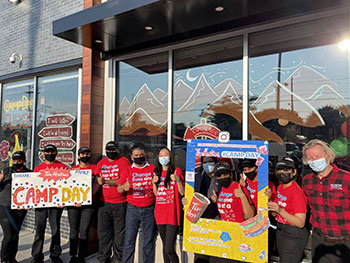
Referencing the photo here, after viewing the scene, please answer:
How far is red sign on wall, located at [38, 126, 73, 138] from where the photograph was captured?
5785 millimetres

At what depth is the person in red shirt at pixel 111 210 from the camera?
4156 millimetres

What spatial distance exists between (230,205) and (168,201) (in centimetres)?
91

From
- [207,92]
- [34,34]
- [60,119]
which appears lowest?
[60,119]

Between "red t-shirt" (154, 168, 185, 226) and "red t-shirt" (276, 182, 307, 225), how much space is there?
123 centimetres

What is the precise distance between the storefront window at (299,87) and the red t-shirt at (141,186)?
1.62m

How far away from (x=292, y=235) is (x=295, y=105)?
1.78 m

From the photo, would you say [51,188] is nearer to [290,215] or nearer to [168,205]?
[168,205]

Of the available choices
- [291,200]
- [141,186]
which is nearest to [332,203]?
[291,200]

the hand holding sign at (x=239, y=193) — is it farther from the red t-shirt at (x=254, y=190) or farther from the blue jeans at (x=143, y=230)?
the blue jeans at (x=143, y=230)

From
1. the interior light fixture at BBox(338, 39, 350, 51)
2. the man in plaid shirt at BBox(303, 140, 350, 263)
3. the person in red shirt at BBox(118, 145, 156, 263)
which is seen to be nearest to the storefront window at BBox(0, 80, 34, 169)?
the person in red shirt at BBox(118, 145, 156, 263)

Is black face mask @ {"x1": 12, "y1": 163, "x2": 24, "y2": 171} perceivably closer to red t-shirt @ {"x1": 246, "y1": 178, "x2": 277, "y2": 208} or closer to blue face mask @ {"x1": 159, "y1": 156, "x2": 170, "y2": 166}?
blue face mask @ {"x1": 159, "y1": 156, "x2": 170, "y2": 166}

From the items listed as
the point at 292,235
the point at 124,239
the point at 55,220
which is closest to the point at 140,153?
the point at 124,239

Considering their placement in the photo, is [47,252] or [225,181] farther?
[47,252]

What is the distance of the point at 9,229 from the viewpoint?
409 centimetres
